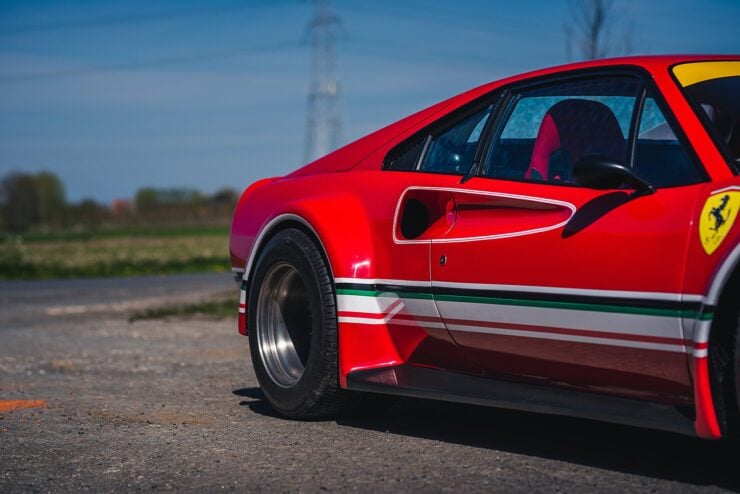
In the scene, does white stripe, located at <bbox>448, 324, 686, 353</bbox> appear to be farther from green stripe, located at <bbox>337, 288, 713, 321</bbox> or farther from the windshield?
the windshield

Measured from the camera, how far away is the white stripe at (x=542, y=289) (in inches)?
120

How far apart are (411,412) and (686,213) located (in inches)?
80.2

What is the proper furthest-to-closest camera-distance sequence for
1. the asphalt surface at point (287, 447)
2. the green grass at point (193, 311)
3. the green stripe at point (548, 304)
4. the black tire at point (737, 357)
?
the green grass at point (193, 311) → the asphalt surface at point (287, 447) → the green stripe at point (548, 304) → the black tire at point (737, 357)

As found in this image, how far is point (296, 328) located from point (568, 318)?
1639mm

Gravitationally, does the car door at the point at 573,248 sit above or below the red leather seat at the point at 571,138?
below

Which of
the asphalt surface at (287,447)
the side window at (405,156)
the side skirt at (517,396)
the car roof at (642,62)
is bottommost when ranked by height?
the asphalt surface at (287,447)

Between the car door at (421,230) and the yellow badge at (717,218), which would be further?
the car door at (421,230)

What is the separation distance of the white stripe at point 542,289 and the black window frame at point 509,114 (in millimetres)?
362

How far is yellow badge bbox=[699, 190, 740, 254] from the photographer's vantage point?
294 cm

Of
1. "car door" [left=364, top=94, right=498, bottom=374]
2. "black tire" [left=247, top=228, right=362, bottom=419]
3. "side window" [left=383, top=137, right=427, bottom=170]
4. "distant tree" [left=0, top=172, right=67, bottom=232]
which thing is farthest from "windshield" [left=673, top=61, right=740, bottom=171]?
"distant tree" [left=0, top=172, right=67, bottom=232]

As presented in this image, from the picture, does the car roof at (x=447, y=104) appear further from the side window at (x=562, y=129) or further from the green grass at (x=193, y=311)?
the green grass at (x=193, y=311)

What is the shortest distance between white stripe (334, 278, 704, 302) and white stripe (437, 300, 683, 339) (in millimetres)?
59

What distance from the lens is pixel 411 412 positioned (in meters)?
4.75

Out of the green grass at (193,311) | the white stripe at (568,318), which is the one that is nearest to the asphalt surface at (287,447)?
the white stripe at (568,318)
